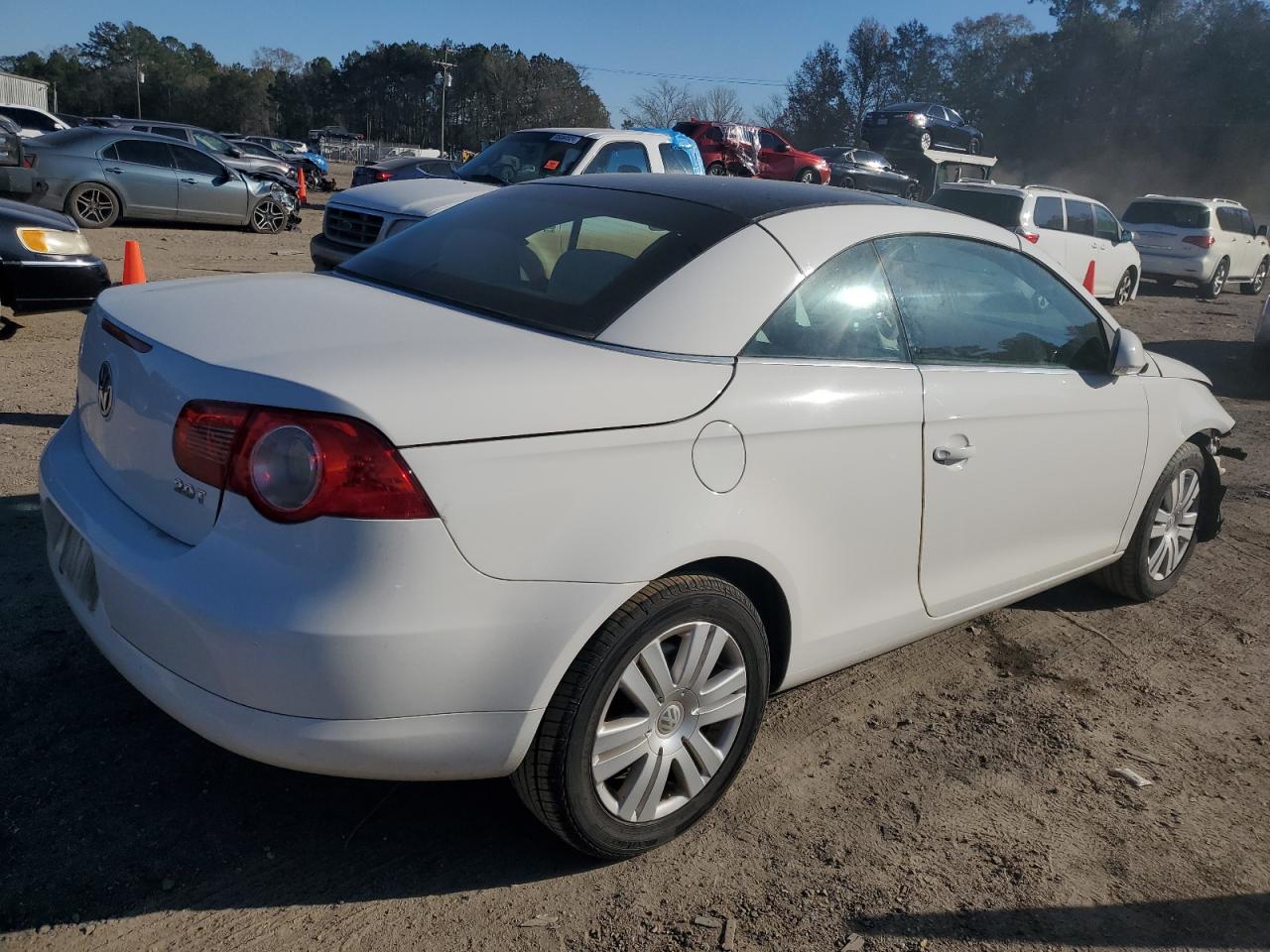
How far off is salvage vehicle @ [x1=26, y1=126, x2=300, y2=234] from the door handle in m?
15.1

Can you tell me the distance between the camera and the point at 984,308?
3.55 m

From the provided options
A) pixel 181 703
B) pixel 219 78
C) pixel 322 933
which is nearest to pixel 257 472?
pixel 181 703

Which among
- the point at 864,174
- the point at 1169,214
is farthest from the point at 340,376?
the point at 864,174

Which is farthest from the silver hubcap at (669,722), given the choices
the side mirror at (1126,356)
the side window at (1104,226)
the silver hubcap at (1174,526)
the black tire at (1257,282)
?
the black tire at (1257,282)

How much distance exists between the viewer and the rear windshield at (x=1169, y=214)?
1903 centimetres

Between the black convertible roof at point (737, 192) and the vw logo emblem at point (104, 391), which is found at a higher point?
the black convertible roof at point (737, 192)

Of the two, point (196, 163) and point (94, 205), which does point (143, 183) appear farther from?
point (196, 163)

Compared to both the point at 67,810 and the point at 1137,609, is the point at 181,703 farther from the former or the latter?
the point at 1137,609

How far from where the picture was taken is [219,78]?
3346 inches

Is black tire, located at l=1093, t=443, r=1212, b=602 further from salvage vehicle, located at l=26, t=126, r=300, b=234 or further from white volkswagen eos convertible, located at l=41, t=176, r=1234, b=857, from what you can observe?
salvage vehicle, located at l=26, t=126, r=300, b=234

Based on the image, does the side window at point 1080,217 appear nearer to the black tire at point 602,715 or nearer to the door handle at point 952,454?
the door handle at point 952,454

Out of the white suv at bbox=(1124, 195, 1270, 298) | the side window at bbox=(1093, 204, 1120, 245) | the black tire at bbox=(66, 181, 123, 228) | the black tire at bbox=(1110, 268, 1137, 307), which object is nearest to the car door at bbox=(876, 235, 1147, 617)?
the side window at bbox=(1093, 204, 1120, 245)

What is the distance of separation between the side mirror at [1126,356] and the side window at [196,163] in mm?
15636

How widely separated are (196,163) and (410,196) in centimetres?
936
